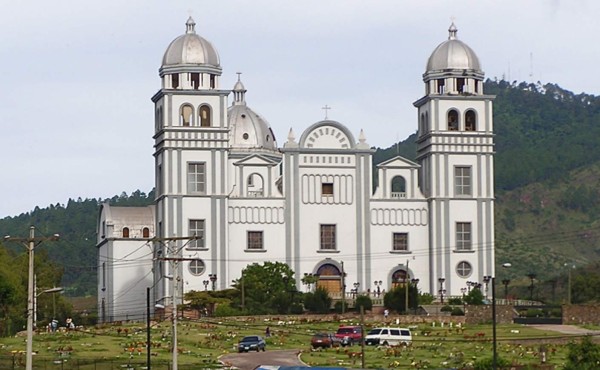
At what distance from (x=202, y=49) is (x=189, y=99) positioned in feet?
10.5

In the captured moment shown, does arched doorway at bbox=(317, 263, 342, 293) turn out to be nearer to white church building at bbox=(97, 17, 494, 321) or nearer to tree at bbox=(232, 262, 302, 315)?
white church building at bbox=(97, 17, 494, 321)

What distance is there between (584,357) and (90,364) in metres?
19.7

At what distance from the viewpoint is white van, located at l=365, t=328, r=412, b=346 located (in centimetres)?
8706

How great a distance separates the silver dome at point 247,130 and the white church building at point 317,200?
9067 mm

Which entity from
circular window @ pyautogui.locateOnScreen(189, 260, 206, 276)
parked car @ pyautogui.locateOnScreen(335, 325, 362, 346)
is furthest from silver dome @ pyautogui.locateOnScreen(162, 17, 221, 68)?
parked car @ pyautogui.locateOnScreen(335, 325, 362, 346)

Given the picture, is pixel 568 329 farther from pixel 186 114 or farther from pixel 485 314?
pixel 186 114

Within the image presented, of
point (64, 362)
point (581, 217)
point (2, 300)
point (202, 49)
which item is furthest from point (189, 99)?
point (581, 217)

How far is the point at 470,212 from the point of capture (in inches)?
4564

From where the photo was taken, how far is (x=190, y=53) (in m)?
115

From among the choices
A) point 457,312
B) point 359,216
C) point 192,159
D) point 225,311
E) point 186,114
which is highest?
point 186,114

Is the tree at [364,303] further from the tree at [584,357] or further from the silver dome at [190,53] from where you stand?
the tree at [584,357]

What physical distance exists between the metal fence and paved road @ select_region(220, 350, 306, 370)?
1256mm

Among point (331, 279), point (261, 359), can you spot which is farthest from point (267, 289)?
point (261, 359)

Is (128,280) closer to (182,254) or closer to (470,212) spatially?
(182,254)
